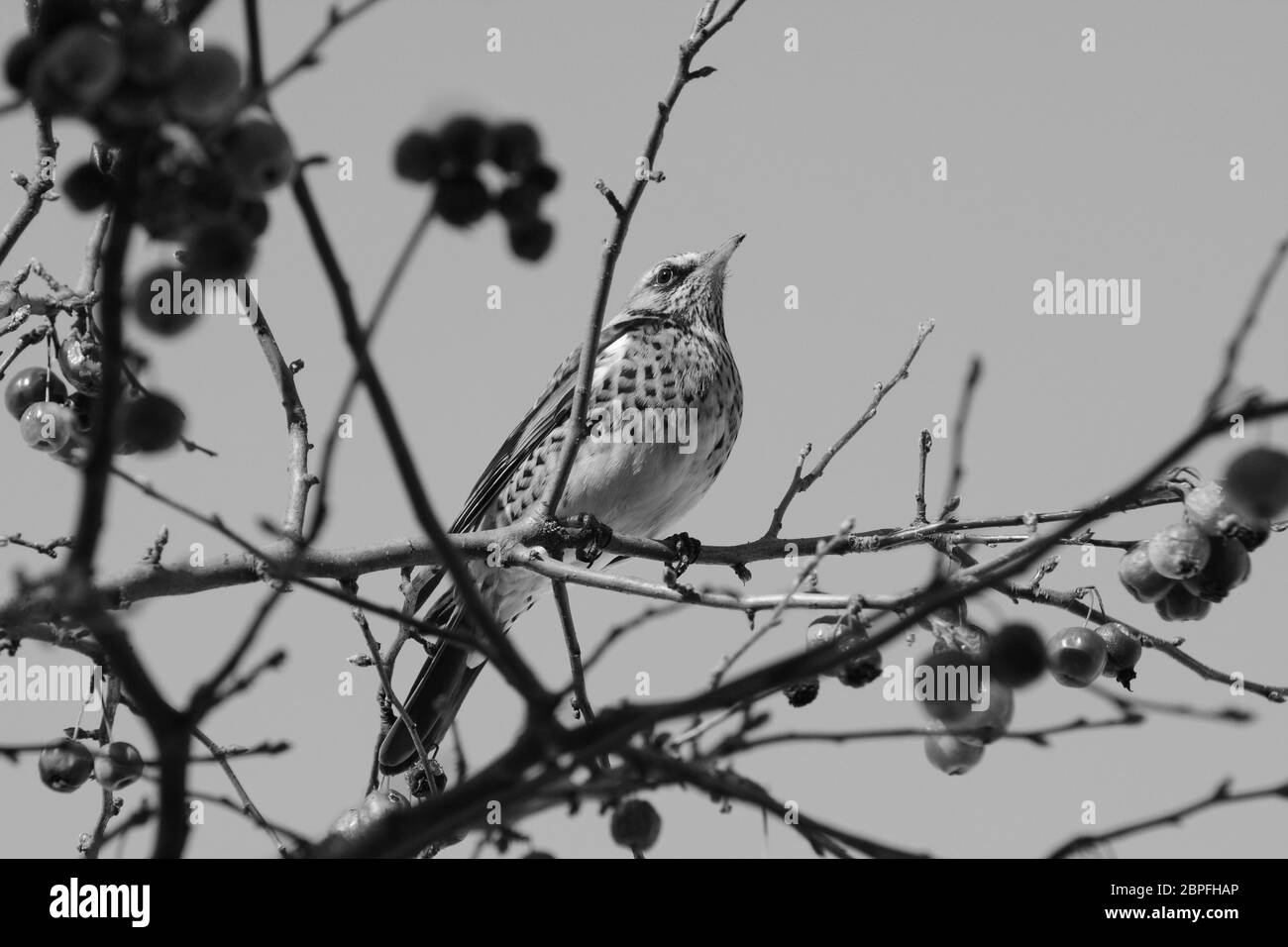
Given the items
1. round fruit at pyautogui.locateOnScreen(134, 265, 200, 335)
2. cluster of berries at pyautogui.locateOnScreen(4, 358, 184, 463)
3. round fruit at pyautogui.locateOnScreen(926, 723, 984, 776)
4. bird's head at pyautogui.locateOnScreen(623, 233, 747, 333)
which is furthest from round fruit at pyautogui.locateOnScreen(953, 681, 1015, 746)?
bird's head at pyautogui.locateOnScreen(623, 233, 747, 333)

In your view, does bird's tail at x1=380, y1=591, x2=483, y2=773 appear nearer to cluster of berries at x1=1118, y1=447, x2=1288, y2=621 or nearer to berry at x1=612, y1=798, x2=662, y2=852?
berry at x1=612, y1=798, x2=662, y2=852

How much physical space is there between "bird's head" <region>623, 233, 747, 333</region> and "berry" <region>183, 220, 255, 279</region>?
513cm

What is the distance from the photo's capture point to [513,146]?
5.71 ft

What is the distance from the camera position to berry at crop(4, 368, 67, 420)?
12.3 feet

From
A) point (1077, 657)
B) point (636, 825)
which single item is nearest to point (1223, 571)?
point (1077, 657)

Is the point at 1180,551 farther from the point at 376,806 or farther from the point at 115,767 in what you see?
the point at 115,767

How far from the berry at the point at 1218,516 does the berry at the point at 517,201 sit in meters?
1.77

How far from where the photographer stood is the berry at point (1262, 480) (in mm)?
2080

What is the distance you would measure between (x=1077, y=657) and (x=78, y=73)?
252 cm

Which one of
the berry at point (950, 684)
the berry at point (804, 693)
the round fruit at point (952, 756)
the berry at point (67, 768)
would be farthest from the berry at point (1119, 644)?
the berry at point (67, 768)

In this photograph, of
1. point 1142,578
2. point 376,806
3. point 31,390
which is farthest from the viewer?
point 31,390

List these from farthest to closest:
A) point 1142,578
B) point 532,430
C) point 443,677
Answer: point 532,430 < point 443,677 < point 1142,578
